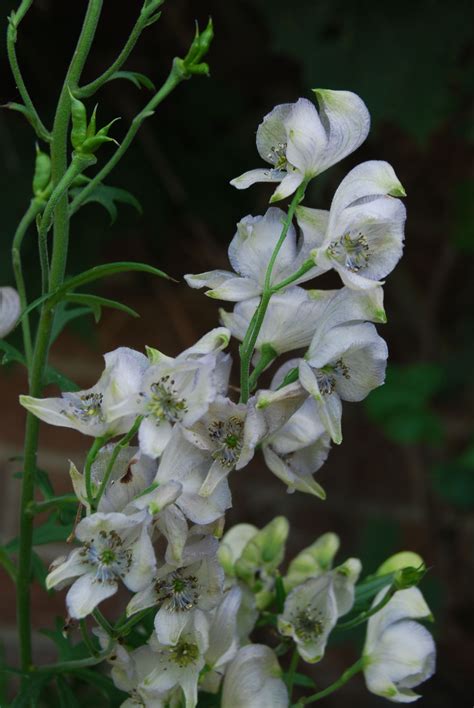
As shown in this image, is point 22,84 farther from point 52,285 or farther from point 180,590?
point 180,590

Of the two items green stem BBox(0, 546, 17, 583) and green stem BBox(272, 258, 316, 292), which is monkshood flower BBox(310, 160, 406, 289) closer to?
green stem BBox(272, 258, 316, 292)

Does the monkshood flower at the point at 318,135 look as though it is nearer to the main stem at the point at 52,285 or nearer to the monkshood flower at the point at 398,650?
the main stem at the point at 52,285

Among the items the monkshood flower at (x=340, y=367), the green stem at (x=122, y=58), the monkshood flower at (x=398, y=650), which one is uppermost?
the green stem at (x=122, y=58)

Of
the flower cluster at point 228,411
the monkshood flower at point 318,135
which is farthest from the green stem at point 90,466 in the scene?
the monkshood flower at point 318,135

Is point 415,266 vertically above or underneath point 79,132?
underneath

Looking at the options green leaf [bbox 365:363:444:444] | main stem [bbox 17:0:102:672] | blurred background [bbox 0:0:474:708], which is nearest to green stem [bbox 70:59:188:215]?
main stem [bbox 17:0:102:672]

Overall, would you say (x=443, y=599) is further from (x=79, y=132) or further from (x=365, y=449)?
(x=79, y=132)

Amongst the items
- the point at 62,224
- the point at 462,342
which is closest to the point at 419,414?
the point at 462,342

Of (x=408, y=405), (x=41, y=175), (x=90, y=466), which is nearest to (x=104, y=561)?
(x=90, y=466)
